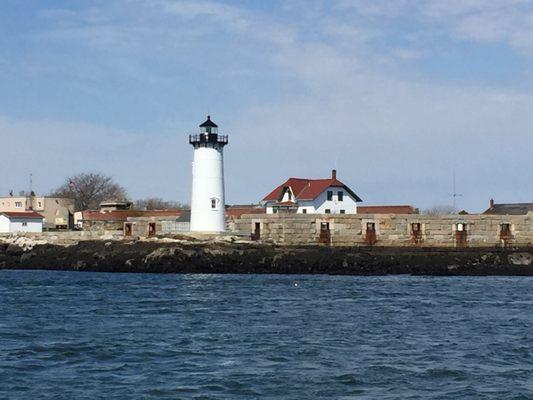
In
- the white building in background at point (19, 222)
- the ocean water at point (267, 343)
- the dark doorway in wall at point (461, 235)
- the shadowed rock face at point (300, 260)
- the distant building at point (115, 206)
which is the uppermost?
the distant building at point (115, 206)

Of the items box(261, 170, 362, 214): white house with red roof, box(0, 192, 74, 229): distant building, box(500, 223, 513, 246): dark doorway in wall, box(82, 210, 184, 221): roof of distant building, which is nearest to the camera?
box(500, 223, 513, 246): dark doorway in wall

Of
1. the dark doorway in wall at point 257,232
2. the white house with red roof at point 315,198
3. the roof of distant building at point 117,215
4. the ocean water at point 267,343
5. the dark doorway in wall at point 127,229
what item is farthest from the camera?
the roof of distant building at point 117,215

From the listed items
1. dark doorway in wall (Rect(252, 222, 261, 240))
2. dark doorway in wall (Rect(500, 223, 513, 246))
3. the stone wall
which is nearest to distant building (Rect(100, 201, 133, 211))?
dark doorway in wall (Rect(252, 222, 261, 240))

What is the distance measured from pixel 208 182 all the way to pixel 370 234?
414 inches

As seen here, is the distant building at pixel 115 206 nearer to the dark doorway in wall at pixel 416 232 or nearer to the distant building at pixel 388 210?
the distant building at pixel 388 210

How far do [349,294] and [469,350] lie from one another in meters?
14.3

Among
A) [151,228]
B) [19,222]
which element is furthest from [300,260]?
[19,222]

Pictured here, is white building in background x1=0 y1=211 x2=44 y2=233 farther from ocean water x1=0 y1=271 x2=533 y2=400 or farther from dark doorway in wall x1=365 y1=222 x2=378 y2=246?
Answer: ocean water x1=0 y1=271 x2=533 y2=400

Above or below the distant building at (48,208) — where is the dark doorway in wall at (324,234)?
below

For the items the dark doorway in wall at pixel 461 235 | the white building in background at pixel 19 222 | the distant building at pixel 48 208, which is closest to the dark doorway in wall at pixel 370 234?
the dark doorway in wall at pixel 461 235

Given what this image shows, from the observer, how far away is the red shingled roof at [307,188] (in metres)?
68.1

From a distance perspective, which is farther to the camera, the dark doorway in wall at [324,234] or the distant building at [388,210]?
the distant building at [388,210]

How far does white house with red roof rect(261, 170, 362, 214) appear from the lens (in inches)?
2672

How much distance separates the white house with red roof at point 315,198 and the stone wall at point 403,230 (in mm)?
13103
